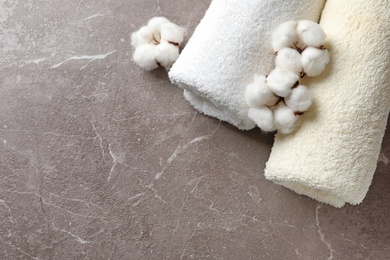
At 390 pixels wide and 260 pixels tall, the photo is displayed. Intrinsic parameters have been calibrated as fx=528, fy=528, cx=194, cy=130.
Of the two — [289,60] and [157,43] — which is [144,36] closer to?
[157,43]

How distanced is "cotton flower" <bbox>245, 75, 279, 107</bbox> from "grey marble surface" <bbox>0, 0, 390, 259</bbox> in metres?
0.16

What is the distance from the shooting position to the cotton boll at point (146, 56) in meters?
1.06

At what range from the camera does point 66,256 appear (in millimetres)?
1120

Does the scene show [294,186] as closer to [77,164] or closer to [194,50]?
[194,50]

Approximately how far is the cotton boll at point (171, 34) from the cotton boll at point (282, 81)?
0.24m

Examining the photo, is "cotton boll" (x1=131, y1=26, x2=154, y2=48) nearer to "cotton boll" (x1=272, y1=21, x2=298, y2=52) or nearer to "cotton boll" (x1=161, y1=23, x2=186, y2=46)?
"cotton boll" (x1=161, y1=23, x2=186, y2=46)

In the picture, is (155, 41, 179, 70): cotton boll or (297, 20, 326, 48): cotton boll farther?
(155, 41, 179, 70): cotton boll

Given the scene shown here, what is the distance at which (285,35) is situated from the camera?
921 millimetres

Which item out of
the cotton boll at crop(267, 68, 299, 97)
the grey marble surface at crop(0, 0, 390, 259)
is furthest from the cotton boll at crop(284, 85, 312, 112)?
the grey marble surface at crop(0, 0, 390, 259)

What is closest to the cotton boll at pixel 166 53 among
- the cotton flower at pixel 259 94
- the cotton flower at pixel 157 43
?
the cotton flower at pixel 157 43

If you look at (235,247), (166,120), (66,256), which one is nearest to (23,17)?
(166,120)

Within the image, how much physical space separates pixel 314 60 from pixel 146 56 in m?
0.34

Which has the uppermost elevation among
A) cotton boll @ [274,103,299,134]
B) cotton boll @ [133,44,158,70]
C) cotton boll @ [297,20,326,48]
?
cotton boll @ [297,20,326,48]

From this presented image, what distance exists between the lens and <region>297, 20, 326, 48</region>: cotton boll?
2.99 ft
